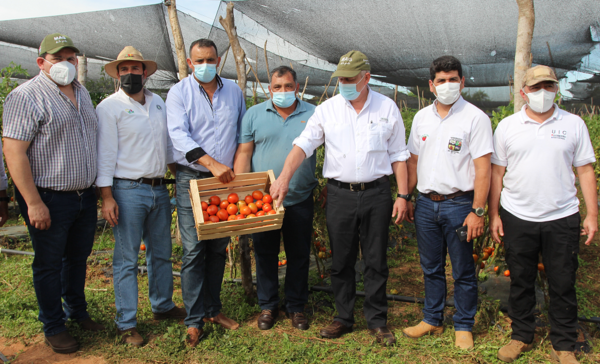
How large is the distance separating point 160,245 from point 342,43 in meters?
9.01

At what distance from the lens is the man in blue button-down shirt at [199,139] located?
3.13 meters

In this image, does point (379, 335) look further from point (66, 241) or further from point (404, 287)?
point (66, 241)

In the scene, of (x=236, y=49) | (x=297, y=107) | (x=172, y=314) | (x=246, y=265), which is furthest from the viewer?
(x=236, y=49)

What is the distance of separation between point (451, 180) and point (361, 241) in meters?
0.78

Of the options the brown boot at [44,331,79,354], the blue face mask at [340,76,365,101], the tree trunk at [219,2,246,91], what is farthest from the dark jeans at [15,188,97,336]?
the tree trunk at [219,2,246,91]

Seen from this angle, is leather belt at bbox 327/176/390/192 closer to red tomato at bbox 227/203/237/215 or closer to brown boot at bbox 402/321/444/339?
red tomato at bbox 227/203/237/215

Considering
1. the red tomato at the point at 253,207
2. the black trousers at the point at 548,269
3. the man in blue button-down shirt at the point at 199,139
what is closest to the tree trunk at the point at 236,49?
the man in blue button-down shirt at the point at 199,139

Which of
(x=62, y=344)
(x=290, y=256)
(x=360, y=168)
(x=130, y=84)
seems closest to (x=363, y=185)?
(x=360, y=168)

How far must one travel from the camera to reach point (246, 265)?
3879mm

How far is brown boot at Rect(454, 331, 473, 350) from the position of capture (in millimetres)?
3030

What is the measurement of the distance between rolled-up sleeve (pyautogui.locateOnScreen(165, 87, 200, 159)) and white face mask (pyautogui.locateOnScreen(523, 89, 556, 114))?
226cm

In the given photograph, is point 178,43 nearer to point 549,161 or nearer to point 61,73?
point 61,73

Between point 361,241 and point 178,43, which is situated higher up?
point 178,43

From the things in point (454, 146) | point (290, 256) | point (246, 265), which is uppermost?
point (454, 146)
